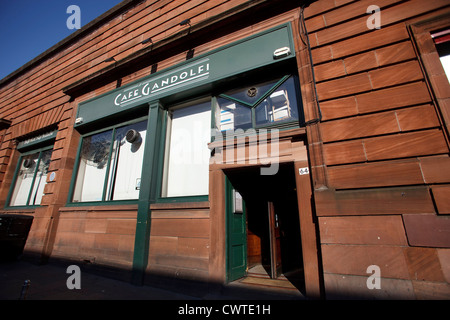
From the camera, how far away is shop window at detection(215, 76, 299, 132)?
14.9ft

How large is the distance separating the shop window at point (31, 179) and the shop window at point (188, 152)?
230 inches

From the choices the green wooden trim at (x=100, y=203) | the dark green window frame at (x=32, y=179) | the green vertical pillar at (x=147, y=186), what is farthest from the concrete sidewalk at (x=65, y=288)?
the dark green window frame at (x=32, y=179)

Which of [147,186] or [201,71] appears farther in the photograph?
[201,71]

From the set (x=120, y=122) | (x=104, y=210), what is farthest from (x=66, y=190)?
(x=120, y=122)

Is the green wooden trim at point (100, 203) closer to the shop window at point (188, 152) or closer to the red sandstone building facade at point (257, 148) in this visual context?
the red sandstone building facade at point (257, 148)

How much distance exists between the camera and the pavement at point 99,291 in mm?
3713

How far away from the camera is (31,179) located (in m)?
8.53

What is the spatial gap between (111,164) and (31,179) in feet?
15.8

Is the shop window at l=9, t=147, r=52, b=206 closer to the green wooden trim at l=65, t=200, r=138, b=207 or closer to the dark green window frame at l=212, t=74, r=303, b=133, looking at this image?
the green wooden trim at l=65, t=200, r=138, b=207

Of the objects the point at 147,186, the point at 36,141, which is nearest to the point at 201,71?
the point at 147,186

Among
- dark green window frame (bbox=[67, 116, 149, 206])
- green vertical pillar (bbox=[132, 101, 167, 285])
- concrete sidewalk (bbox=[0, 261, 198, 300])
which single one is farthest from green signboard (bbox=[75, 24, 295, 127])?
concrete sidewalk (bbox=[0, 261, 198, 300])

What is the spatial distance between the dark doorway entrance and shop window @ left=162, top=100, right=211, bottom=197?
857 mm

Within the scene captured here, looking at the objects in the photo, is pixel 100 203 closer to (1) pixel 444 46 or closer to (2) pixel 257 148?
(2) pixel 257 148
